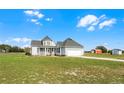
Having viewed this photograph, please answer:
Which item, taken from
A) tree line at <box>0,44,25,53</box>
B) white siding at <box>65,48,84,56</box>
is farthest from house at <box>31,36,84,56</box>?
tree line at <box>0,44,25,53</box>

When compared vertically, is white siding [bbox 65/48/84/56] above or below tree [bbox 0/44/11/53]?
below

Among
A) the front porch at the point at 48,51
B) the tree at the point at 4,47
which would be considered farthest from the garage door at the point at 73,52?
the tree at the point at 4,47

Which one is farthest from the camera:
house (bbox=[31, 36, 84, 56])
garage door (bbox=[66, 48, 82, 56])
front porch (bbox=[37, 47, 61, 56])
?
front porch (bbox=[37, 47, 61, 56])

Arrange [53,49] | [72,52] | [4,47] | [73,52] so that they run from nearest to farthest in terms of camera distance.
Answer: [4,47] → [53,49] → [73,52] → [72,52]

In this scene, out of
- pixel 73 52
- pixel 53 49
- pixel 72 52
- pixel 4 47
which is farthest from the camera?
pixel 72 52

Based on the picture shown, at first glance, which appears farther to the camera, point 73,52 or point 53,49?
point 73,52

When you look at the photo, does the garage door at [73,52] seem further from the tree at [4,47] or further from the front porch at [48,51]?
the tree at [4,47]

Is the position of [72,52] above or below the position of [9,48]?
below

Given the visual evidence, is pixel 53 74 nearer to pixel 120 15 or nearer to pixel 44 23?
pixel 44 23

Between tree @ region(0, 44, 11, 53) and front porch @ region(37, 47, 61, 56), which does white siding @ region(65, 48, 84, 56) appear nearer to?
front porch @ region(37, 47, 61, 56)

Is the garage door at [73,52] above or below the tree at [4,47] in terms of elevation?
below

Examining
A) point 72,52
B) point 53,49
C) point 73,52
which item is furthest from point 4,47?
point 72,52

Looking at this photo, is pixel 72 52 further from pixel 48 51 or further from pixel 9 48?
pixel 9 48

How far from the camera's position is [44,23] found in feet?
25.7
